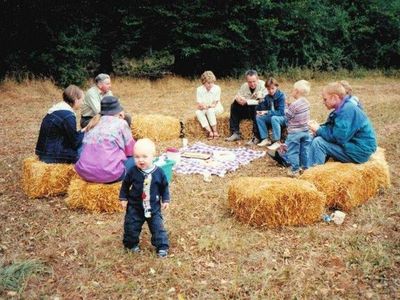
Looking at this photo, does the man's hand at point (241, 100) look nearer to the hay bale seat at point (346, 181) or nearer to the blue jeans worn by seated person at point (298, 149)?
the blue jeans worn by seated person at point (298, 149)

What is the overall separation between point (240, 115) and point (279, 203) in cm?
474

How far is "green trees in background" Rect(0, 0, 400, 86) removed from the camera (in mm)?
16141

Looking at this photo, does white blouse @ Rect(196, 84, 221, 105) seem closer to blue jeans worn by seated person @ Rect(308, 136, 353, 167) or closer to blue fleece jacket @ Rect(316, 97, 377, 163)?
blue jeans worn by seated person @ Rect(308, 136, 353, 167)

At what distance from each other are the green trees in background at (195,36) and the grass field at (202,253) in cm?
1027

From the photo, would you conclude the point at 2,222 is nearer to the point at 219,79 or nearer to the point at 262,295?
the point at 262,295

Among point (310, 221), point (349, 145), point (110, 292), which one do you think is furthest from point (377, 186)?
point (110, 292)

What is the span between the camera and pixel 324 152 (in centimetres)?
660

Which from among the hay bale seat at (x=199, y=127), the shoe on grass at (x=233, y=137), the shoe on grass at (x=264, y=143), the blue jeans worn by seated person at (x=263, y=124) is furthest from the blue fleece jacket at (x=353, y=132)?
the hay bale seat at (x=199, y=127)

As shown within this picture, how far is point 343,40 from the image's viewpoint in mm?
20922

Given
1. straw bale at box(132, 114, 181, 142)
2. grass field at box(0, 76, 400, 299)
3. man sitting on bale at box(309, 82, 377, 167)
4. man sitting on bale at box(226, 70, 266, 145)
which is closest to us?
grass field at box(0, 76, 400, 299)

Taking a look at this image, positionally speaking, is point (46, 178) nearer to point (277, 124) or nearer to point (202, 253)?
point (202, 253)

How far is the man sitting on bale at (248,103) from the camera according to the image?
951cm

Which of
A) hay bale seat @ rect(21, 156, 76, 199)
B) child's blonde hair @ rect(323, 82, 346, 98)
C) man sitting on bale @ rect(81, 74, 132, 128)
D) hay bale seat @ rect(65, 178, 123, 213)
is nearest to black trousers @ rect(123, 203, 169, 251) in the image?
hay bale seat @ rect(65, 178, 123, 213)

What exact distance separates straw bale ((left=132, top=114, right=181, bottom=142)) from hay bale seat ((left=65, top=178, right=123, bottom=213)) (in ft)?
12.2
